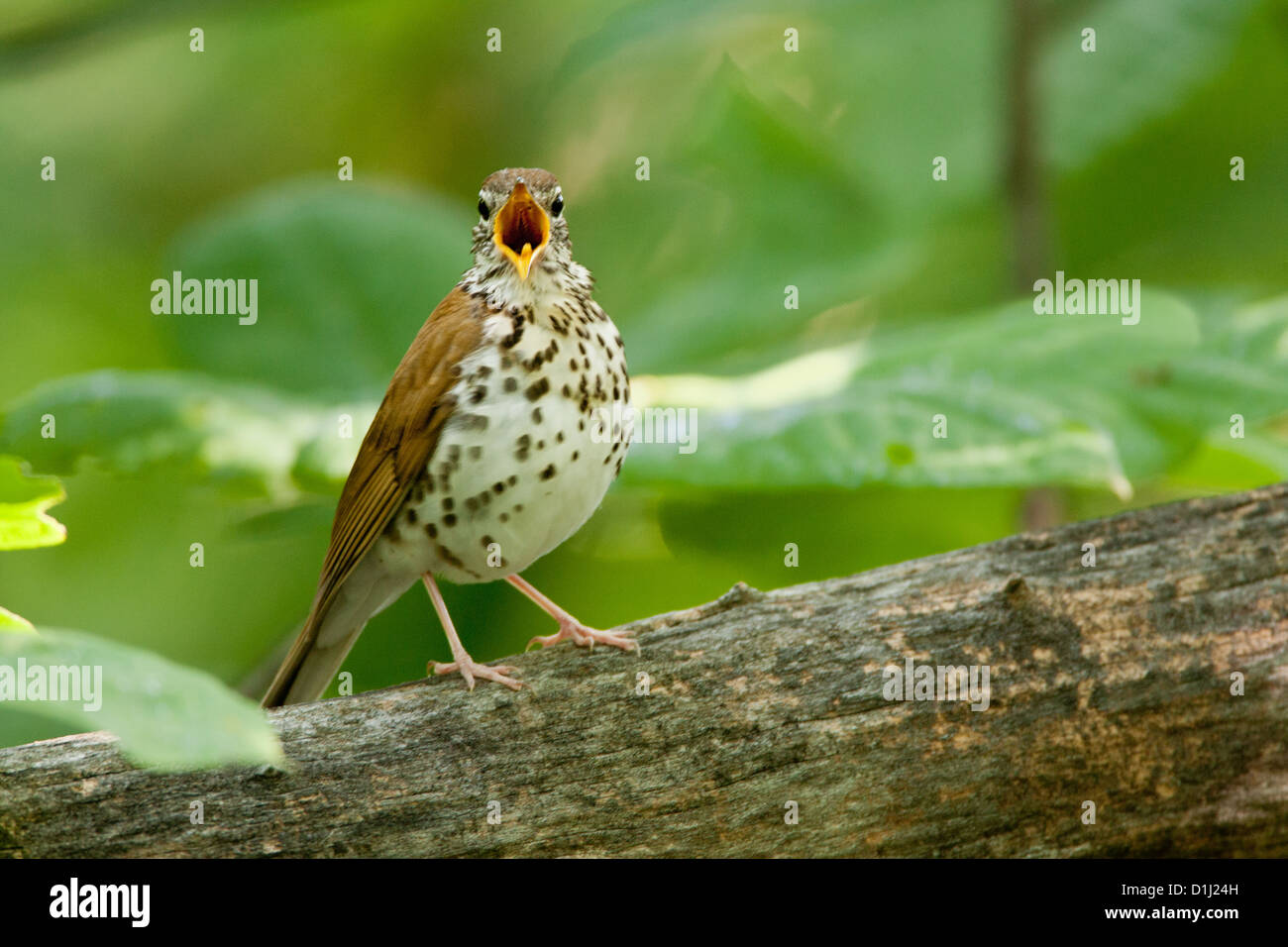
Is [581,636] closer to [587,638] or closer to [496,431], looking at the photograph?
[587,638]

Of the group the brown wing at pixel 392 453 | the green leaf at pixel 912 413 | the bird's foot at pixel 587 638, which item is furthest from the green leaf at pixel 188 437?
the bird's foot at pixel 587 638

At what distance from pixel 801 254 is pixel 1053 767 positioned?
299cm

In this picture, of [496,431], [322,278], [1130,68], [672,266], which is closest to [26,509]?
[496,431]

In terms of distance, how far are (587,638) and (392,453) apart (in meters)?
0.73

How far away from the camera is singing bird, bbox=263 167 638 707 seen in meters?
3.56

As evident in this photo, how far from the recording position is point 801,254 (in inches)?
220

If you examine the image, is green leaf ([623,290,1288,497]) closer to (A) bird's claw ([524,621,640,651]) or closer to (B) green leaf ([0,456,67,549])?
(A) bird's claw ([524,621,640,651])

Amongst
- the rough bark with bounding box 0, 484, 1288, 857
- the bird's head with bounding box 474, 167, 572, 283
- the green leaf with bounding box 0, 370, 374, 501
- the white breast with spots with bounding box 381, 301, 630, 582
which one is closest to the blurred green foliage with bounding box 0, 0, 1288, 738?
the green leaf with bounding box 0, 370, 374, 501

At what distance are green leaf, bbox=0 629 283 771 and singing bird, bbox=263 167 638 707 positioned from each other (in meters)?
1.84

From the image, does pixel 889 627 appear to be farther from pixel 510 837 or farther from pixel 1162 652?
pixel 510 837

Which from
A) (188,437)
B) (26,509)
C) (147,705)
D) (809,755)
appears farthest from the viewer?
(188,437)

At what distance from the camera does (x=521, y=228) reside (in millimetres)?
3756

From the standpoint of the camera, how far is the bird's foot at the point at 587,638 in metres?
3.35

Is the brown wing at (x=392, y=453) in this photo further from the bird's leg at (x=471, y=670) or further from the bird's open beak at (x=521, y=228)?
the bird's leg at (x=471, y=670)
